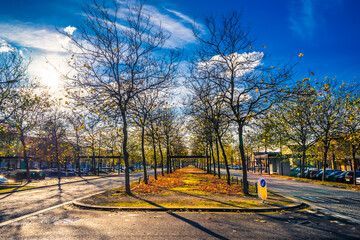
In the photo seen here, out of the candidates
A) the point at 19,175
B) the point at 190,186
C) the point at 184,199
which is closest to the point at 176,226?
the point at 184,199

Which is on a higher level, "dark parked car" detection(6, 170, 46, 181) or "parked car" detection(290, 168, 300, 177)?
"dark parked car" detection(6, 170, 46, 181)

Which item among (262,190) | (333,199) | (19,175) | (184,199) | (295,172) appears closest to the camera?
(262,190)

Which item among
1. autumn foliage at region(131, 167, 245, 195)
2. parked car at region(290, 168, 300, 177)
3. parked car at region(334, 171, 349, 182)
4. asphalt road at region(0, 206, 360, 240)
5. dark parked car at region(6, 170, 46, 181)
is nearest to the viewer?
asphalt road at region(0, 206, 360, 240)

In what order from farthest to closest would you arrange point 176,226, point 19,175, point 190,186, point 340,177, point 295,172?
point 295,172, point 19,175, point 340,177, point 190,186, point 176,226

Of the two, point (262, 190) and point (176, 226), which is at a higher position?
point (262, 190)

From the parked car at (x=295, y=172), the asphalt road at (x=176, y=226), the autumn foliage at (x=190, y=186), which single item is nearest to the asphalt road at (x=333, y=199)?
the asphalt road at (x=176, y=226)

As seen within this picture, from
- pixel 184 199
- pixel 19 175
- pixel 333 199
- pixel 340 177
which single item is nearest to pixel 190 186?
pixel 184 199

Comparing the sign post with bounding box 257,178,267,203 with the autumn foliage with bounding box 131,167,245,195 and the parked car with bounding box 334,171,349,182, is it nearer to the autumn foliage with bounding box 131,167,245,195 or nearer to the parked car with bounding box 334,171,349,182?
the autumn foliage with bounding box 131,167,245,195

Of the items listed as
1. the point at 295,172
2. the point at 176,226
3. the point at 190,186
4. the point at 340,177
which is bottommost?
the point at 295,172

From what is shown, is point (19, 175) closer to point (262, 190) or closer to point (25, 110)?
point (25, 110)

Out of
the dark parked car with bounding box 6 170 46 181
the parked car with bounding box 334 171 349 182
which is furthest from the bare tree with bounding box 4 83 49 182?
the parked car with bounding box 334 171 349 182

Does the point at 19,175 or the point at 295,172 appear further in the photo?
the point at 295,172

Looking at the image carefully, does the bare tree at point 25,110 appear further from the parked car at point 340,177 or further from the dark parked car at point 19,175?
the parked car at point 340,177

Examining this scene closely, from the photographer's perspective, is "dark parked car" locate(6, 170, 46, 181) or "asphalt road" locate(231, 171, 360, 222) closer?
"asphalt road" locate(231, 171, 360, 222)
